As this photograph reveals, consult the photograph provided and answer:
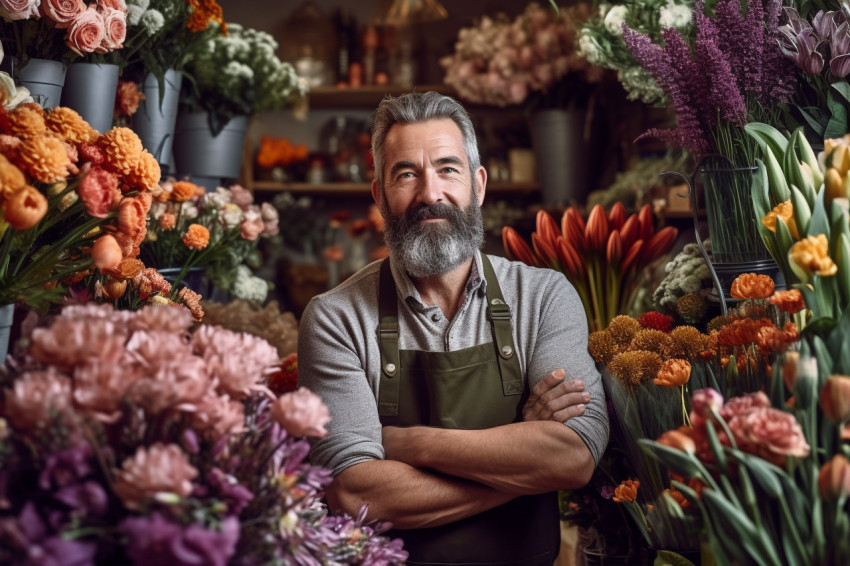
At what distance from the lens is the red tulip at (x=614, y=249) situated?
1919 millimetres

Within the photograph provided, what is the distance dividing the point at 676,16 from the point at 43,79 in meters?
1.23

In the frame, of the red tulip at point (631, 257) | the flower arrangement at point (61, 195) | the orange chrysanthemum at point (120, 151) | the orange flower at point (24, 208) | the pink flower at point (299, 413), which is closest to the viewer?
the pink flower at point (299, 413)

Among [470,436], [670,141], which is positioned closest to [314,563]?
[470,436]

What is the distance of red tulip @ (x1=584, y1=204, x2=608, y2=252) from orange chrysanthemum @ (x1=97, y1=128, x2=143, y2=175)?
3.45ft

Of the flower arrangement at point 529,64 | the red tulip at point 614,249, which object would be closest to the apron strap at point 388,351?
the red tulip at point 614,249

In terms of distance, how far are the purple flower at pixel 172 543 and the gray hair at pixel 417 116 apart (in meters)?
1.15

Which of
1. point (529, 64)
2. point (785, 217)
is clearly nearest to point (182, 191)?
point (785, 217)

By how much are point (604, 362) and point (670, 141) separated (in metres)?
0.44

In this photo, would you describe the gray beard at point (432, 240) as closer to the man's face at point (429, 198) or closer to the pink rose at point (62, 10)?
the man's face at point (429, 198)

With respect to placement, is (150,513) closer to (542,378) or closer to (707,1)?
(542,378)

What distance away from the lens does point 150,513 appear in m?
0.77

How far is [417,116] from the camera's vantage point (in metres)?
1.76

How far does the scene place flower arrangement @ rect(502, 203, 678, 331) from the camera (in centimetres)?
194

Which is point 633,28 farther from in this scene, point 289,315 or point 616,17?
point 289,315
